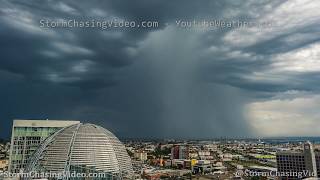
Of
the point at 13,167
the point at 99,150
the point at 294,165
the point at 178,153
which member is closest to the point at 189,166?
the point at 178,153

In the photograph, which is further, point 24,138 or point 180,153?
point 180,153

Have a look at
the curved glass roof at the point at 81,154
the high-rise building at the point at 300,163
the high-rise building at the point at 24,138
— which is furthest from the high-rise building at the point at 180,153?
the curved glass roof at the point at 81,154

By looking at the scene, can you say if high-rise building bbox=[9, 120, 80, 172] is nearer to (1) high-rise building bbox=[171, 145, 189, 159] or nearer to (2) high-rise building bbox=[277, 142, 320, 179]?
(2) high-rise building bbox=[277, 142, 320, 179]

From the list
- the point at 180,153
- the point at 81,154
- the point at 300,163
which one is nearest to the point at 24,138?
the point at 81,154

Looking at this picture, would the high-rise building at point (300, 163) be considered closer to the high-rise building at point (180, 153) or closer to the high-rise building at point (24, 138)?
the high-rise building at point (24, 138)

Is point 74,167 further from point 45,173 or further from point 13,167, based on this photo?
point 13,167

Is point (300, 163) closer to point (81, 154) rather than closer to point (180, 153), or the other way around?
point (81, 154)
